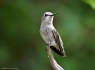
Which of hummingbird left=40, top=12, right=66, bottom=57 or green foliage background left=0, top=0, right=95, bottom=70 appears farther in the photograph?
green foliage background left=0, top=0, right=95, bottom=70

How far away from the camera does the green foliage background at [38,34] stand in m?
4.65

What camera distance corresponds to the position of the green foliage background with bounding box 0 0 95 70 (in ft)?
15.3

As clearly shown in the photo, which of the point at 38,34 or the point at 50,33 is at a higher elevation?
the point at 50,33

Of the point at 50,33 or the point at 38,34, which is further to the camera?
the point at 38,34

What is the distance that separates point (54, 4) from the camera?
4980 millimetres

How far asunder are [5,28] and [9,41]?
0.80 feet

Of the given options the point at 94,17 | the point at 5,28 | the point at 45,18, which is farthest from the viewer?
the point at 94,17

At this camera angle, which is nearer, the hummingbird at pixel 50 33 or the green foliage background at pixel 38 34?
the hummingbird at pixel 50 33

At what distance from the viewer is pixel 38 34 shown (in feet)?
16.2

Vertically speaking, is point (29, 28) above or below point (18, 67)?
above

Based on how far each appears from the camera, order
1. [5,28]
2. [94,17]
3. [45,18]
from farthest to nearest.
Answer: [94,17] → [5,28] → [45,18]

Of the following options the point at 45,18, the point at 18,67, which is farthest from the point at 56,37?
→ the point at 18,67

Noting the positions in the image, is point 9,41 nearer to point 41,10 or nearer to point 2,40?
point 2,40

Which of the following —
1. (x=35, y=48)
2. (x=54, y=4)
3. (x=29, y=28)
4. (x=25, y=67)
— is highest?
(x=54, y=4)
